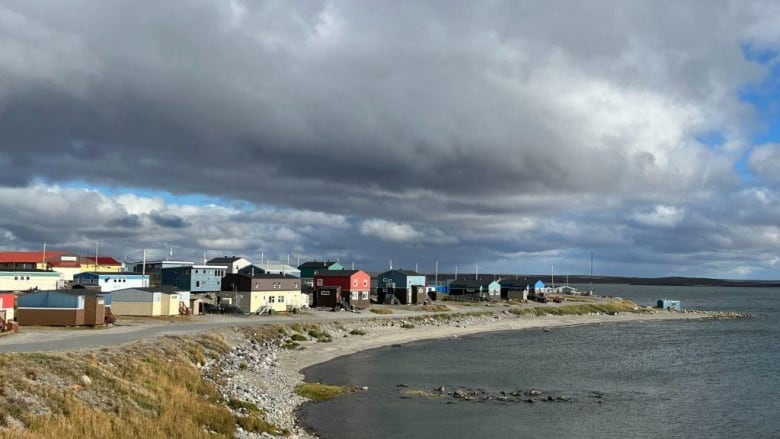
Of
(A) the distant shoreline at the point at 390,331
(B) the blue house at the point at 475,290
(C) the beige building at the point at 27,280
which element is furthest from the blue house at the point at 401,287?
(C) the beige building at the point at 27,280

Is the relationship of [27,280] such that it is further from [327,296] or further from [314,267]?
[314,267]

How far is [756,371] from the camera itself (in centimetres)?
6812

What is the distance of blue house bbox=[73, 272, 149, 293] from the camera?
3669 inches

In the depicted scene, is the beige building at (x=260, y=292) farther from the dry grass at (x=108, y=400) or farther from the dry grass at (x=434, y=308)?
the dry grass at (x=108, y=400)

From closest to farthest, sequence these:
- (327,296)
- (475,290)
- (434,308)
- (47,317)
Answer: (47,317)
(327,296)
(434,308)
(475,290)

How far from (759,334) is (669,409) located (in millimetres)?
79461

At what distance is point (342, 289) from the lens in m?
113

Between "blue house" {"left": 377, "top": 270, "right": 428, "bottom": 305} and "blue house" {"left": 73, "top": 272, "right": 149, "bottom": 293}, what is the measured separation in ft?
160

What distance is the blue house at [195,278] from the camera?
100 metres

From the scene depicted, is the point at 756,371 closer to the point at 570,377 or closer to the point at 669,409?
the point at 570,377

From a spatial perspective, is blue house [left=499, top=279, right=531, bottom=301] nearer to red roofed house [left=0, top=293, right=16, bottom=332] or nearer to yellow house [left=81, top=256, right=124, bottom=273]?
yellow house [left=81, top=256, right=124, bottom=273]

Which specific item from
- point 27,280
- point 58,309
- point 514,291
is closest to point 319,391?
point 58,309

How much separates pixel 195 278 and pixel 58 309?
4042 cm

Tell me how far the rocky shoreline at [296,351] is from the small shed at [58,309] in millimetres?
12725
